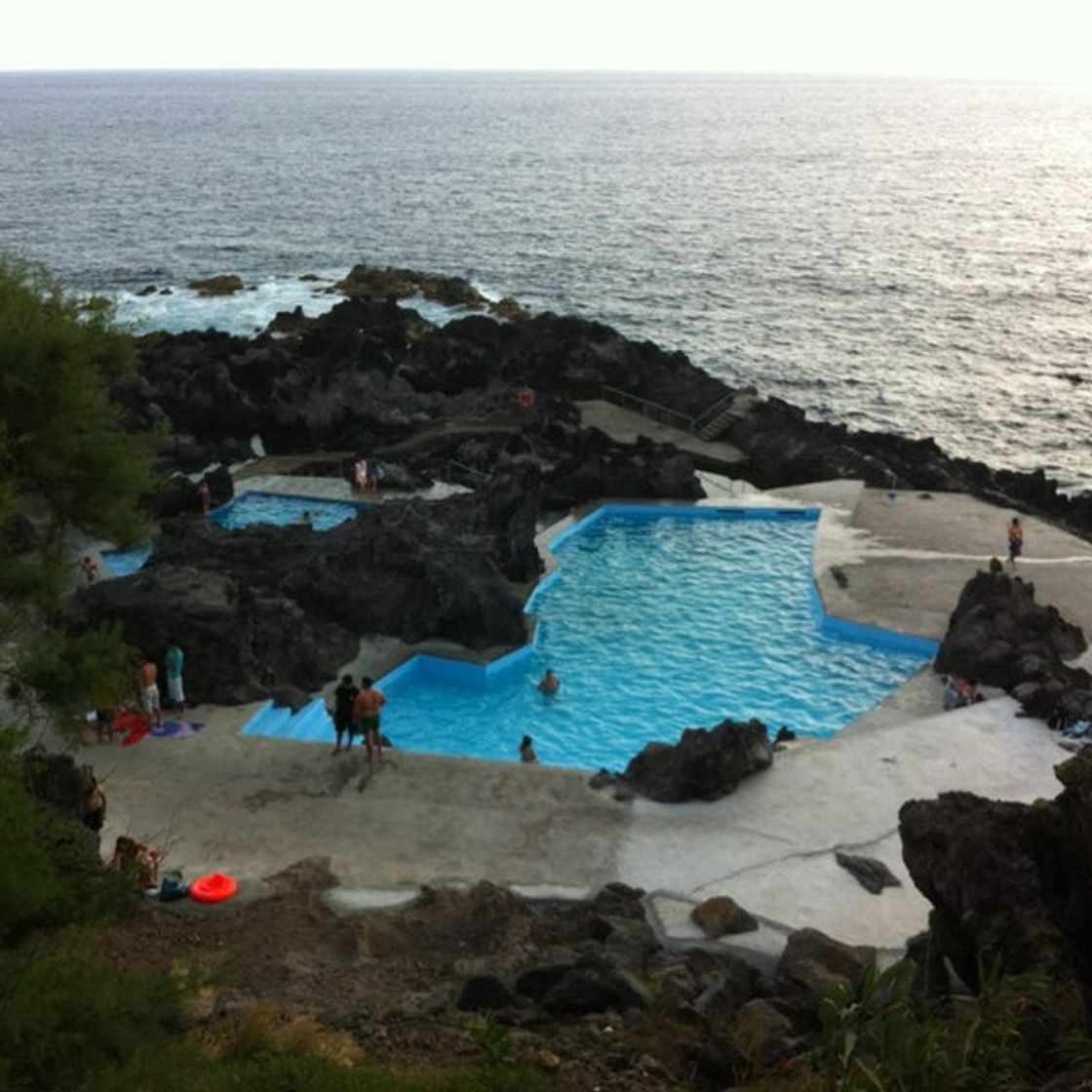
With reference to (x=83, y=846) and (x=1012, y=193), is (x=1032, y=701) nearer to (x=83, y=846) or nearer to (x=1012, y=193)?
(x=83, y=846)

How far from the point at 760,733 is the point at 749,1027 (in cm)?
930

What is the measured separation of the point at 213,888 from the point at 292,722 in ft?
26.8

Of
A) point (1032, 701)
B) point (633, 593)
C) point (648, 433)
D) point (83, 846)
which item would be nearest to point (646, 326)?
point (648, 433)

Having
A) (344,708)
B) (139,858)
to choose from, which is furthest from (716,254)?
(139,858)

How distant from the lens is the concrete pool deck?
64.2 feet

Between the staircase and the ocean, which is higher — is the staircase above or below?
below

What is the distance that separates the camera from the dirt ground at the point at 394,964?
1361 centimetres

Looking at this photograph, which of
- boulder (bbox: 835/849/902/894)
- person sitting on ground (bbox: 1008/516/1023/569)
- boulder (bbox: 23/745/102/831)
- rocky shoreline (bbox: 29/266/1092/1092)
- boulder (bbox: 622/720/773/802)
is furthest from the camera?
person sitting on ground (bbox: 1008/516/1023/569)

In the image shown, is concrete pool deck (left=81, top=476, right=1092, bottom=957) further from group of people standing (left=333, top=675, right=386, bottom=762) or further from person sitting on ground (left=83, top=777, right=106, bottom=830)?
person sitting on ground (left=83, top=777, right=106, bottom=830)

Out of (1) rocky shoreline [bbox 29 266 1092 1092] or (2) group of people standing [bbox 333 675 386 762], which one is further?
(2) group of people standing [bbox 333 675 386 762]

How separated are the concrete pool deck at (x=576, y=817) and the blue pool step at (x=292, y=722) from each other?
1.46 feet

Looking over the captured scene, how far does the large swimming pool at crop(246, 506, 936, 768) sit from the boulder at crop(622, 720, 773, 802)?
14.3ft

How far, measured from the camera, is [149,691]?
24.3 metres

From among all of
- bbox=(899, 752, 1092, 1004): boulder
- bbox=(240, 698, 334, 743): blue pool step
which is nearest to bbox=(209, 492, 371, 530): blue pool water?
bbox=(240, 698, 334, 743): blue pool step
